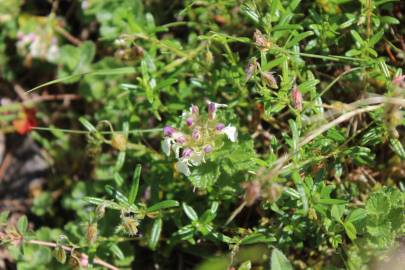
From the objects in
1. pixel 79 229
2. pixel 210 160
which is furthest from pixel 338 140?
pixel 79 229

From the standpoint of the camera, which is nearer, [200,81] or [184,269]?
[200,81]

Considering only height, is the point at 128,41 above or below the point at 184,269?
above

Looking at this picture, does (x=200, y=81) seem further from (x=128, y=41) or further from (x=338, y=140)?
(x=338, y=140)

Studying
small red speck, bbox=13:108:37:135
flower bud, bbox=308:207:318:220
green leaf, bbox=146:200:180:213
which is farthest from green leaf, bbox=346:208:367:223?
small red speck, bbox=13:108:37:135

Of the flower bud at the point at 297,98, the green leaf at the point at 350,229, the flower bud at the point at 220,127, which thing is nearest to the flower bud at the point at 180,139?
the flower bud at the point at 220,127

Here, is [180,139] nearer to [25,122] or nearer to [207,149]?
[207,149]

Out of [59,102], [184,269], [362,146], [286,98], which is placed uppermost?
[286,98]

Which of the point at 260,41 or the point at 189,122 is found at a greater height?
the point at 260,41

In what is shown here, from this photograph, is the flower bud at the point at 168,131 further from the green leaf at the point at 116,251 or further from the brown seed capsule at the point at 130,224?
the green leaf at the point at 116,251

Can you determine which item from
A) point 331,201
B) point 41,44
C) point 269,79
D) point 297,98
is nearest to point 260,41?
point 269,79
